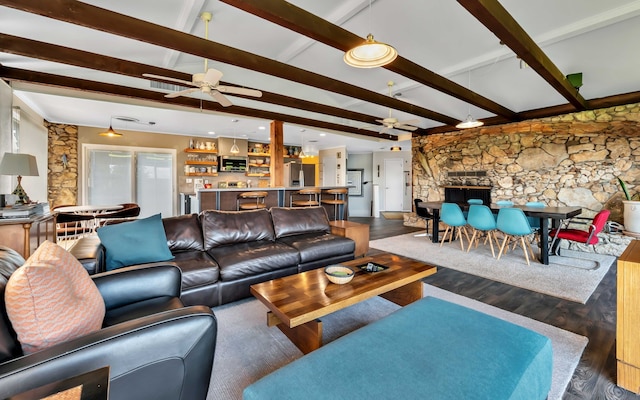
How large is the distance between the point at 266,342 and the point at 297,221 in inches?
74.2

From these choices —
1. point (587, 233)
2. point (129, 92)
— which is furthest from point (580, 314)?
Result: point (129, 92)

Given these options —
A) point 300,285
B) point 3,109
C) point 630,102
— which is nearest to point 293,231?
point 300,285

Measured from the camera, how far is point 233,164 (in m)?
7.85

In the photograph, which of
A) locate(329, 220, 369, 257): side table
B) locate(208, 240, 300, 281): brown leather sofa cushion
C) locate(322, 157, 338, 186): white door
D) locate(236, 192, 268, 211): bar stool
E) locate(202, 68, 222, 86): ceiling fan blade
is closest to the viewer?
locate(208, 240, 300, 281): brown leather sofa cushion

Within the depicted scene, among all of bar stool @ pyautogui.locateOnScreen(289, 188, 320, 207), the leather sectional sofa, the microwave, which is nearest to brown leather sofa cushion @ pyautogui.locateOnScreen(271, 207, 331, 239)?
the leather sectional sofa

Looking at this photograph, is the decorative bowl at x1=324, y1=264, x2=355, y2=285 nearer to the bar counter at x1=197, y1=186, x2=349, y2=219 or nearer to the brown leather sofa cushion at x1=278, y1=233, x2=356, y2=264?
the brown leather sofa cushion at x1=278, y1=233, x2=356, y2=264

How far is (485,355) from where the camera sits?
46.2 inches

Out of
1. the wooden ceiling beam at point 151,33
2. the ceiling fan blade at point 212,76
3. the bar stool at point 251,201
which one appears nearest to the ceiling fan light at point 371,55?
the wooden ceiling beam at point 151,33

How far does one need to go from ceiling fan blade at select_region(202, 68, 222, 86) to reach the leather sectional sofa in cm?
162

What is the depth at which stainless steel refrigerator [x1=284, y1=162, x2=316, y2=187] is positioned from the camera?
9.23 m

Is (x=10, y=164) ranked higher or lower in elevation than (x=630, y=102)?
lower

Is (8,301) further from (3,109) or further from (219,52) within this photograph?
(3,109)

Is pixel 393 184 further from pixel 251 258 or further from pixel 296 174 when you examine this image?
pixel 251 258

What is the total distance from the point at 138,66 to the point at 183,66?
1.00 meters
